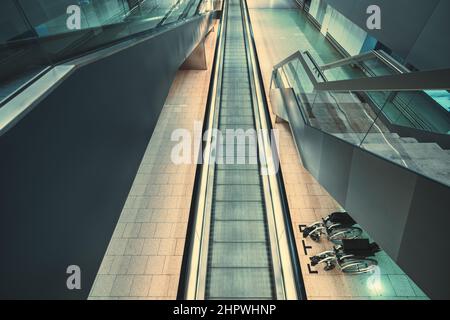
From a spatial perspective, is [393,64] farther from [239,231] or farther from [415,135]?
[239,231]

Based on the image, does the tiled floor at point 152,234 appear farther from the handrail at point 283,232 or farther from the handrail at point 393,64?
the handrail at point 393,64

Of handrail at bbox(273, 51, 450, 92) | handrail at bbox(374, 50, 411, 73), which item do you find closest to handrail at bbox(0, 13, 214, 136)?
handrail at bbox(273, 51, 450, 92)

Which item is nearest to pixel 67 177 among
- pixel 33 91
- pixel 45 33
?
pixel 33 91

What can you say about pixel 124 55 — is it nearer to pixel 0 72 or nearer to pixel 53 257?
pixel 0 72

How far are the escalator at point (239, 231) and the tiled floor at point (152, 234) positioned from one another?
1.21m

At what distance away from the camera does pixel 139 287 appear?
4.39m

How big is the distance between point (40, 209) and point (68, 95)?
822 millimetres

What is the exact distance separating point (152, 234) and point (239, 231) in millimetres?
2202

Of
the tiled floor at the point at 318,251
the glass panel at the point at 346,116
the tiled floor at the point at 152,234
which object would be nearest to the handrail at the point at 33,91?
the glass panel at the point at 346,116

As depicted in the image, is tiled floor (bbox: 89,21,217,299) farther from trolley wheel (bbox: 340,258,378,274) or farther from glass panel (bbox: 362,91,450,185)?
glass panel (bbox: 362,91,450,185)

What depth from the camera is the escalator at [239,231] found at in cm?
343

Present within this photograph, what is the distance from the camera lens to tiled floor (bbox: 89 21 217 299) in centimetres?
441

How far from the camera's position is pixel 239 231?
4141mm
